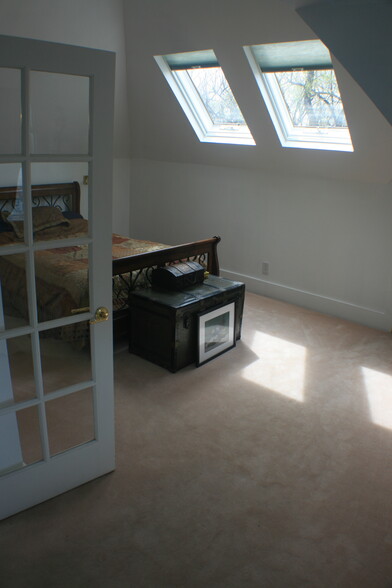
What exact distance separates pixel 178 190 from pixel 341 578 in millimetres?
4551

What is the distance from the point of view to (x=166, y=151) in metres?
5.58

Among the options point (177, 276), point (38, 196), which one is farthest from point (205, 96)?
point (38, 196)

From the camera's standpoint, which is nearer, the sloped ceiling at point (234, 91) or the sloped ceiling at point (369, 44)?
the sloped ceiling at point (369, 44)

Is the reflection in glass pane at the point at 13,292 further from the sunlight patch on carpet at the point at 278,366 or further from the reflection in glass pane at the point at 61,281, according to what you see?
the sunlight patch on carpet at the point at 278,366

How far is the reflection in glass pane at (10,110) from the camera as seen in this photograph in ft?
5.60

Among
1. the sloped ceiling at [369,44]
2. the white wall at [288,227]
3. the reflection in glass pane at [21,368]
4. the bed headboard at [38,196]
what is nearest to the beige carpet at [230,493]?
the reflection in glass pane at [21,368]

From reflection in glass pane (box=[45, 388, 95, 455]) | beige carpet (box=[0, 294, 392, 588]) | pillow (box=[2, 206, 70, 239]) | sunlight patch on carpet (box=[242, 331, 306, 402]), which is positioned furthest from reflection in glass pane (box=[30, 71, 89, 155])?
sunlight patch on carpet (box=[242, 331, 306, 402])

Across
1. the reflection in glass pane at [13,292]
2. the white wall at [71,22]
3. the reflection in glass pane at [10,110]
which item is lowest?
the reflection in glass pane at [13,292]

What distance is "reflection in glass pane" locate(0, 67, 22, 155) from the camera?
171 centimetres

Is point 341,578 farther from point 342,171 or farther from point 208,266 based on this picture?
point 342,171

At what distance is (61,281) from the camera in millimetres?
1910

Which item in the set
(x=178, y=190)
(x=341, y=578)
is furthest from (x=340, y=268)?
(x=341, y=578)

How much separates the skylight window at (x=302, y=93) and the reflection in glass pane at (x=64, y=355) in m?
2.73

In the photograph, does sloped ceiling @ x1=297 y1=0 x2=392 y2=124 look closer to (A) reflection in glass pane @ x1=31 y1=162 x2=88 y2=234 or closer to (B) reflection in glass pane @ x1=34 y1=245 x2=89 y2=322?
(A) reflection in glass pane @ x1=31 y1=162 x2=88 y2=234
